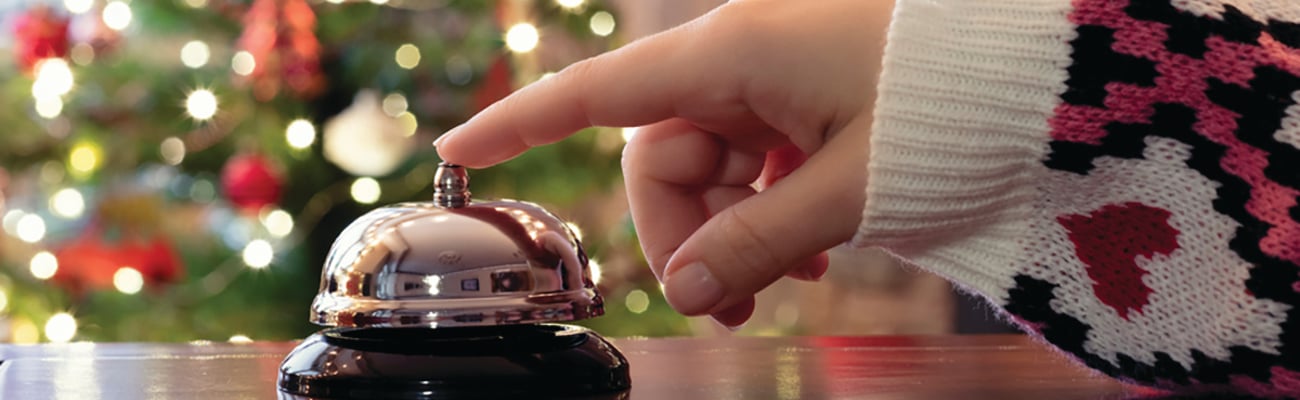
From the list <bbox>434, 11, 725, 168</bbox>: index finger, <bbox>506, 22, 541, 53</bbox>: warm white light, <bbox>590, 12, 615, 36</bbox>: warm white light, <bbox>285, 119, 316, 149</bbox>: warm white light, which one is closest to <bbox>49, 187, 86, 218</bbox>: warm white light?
<bbox>285, 119, 316, 149</bbox>: warm white light

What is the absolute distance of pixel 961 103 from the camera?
463 mm

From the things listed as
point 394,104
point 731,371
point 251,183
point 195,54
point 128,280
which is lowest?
point 731,371

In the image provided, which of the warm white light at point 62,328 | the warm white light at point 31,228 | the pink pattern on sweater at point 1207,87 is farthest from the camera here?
the warm white light at point 31,228

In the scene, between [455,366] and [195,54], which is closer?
[455,366]

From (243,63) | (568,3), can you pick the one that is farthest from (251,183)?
(568,3)

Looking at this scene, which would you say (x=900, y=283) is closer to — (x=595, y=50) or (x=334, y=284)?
(x=595, y=50)

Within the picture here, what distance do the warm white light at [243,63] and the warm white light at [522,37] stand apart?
0.38m

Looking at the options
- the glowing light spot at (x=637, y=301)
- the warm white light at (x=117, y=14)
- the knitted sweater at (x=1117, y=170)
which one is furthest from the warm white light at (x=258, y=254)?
the knitted sweater at (x=1117, y=170)

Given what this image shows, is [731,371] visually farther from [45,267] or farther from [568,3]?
[45,267]

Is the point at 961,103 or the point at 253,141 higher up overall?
the point at 253,141

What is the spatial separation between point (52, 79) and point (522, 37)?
69 centimetres

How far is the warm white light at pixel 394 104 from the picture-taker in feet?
6.31

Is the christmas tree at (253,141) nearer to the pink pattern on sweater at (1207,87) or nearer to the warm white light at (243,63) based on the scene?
the warm white light at (243,63)

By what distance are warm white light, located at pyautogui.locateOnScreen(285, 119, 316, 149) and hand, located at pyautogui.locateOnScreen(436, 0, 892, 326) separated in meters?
1.40
